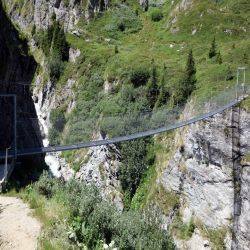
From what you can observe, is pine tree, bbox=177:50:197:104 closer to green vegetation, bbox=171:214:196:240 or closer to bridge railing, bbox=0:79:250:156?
bridge railing, bbox=0:79:250:156

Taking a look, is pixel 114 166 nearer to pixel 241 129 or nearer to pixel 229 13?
pixel 241 129

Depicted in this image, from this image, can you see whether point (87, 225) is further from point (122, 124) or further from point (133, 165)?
point (133, 165)

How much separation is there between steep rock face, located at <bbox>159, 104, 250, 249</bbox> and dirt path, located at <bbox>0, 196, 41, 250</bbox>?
13107mm

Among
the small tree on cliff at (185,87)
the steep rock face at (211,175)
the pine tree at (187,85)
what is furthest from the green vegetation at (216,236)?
the pine tree at (187,85)

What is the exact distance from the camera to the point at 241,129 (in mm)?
19656

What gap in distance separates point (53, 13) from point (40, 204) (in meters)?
54.3

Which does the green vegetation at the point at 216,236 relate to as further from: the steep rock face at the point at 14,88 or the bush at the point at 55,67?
the bush at the point at 55,67

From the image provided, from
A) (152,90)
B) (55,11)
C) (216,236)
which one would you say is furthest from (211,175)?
(55,11)

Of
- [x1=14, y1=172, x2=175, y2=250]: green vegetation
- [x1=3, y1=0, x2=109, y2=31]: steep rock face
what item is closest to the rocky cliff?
[x1=14, y1=172, x2=175, y2=250]: green vegetation

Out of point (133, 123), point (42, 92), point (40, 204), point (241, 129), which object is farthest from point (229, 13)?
point (40, 204)

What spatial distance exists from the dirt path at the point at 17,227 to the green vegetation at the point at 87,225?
0.18 metres

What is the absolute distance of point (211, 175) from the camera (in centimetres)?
2073

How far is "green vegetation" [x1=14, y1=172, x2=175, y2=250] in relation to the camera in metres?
6.55

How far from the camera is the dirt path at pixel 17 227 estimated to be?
6.52 m
